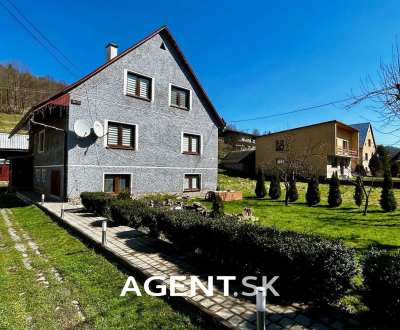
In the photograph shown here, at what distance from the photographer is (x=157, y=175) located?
16.2 m

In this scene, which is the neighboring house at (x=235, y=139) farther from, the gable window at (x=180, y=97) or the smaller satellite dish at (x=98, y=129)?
the smaller satellite dish at (x=98, y=129)

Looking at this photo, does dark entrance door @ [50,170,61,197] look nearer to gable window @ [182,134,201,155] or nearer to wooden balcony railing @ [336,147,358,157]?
gable window @ [182,134,201,155]

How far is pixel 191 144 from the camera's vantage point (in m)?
18.1

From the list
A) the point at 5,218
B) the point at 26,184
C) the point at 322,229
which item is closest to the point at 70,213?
the point at 5,218

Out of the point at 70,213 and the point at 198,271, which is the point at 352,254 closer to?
the point at 198,271

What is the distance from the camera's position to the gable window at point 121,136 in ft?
46.5

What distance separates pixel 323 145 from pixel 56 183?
26.7m

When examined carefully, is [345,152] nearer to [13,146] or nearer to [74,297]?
[74,297]

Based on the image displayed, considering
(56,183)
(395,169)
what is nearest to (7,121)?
(56,183)

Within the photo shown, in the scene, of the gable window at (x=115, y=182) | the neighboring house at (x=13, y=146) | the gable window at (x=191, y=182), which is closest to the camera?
the gable window at (x=115, y=182)

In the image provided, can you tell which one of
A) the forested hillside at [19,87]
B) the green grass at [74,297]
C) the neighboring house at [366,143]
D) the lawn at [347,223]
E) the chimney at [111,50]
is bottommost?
the green grass at [74,297]

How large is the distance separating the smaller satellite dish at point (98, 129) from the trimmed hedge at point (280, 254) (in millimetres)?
9309

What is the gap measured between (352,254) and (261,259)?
1.36 m

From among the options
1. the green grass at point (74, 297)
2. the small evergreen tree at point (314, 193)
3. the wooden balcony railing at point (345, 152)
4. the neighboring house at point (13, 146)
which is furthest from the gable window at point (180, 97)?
the wooden balcony railing at point (345, 152)
